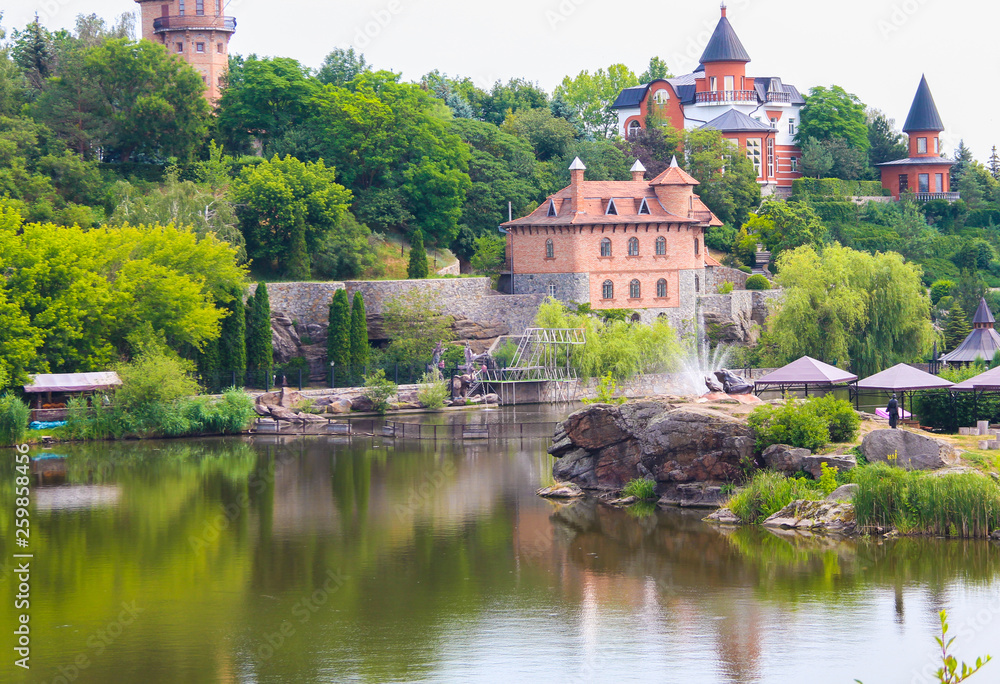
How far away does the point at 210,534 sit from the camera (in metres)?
26.8

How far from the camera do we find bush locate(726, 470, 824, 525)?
26406mm

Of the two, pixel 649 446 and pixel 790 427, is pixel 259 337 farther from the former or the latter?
pixel 790 427

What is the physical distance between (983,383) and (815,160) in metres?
52.8

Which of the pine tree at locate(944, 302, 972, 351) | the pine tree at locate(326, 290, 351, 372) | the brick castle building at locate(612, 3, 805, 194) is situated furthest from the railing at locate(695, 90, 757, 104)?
the pine tree at locate(326, 290, 351, 372)

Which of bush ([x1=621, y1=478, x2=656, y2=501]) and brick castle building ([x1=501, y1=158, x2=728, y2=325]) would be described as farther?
brick castle building ([x1=501, y1=158, x2=728, y2=325])

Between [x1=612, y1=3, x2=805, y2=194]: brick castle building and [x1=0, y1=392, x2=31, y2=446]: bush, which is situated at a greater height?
[x1=612, y1=3, x2=805, y2=194]: brick castle building

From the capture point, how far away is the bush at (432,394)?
165 feet

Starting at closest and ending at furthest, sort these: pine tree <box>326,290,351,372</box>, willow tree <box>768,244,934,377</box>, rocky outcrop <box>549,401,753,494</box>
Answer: rocky outcrop <box>549,401,753,494</box> → willow tree <box>768,244,934,377</box> → pine tree <box>326,290,351,372</box>

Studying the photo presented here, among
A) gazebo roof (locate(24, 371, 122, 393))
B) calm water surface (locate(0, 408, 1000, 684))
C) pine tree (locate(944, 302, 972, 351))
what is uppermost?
pine tree (locate(944, 302, 972, 351))

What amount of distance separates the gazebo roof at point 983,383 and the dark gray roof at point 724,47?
5343 centimetres

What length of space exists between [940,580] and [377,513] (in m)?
12.6

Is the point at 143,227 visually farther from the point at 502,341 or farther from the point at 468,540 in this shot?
the point at 468,540

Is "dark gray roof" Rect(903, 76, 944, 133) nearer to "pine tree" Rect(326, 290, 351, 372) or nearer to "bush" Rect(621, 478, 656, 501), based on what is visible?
"pine tree" Rect(326, 290, 351, 372)

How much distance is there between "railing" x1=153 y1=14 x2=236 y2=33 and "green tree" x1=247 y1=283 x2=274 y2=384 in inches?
950
